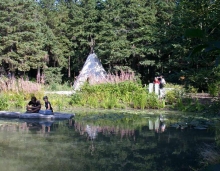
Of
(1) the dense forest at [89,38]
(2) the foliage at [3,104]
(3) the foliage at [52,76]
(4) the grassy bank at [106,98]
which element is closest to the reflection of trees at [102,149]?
(2) the foliage at [3,104]

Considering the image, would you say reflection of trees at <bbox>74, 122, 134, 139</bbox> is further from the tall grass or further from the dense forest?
the dense forest

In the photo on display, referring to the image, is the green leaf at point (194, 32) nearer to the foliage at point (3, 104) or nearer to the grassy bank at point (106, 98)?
the grassy bank at point (106, 98)

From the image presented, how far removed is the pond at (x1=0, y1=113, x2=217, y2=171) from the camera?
458cm

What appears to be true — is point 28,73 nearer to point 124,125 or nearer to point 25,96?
point 25,96

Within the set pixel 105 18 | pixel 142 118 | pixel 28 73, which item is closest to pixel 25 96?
pixel 142 118

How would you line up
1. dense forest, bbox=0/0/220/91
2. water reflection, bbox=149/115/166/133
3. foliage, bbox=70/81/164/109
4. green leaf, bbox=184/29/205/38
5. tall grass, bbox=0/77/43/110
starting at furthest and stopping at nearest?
1. dense forest, bbox=0/0/220/91
2. tall grass, bbox=0/77/43/110
3. foliage, bbox=70/81/164/109
4. water reflection, bbox=149/115/166/133
5. green leaf, bbox=184/29/205/38

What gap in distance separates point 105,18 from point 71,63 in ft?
17.4

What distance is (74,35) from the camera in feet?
76.8

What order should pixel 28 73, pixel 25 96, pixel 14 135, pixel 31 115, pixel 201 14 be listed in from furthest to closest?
1. pixel 28 73
2. pixel 25 96
3. pixel 31 115
4. pixel 14 135
5. pixel 201 14

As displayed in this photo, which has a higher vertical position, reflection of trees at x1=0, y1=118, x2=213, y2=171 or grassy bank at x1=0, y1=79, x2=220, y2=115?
grassy bank at x1=0, y1=79, x2=220, y2=115

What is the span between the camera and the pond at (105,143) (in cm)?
458

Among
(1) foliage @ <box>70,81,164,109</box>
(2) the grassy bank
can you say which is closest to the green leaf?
(2) the grassy bank

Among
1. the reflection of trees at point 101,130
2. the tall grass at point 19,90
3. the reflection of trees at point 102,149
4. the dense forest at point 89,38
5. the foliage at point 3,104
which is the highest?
the dense forest at point 89,38

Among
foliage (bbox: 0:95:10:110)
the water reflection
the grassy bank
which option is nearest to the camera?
the water reflection
